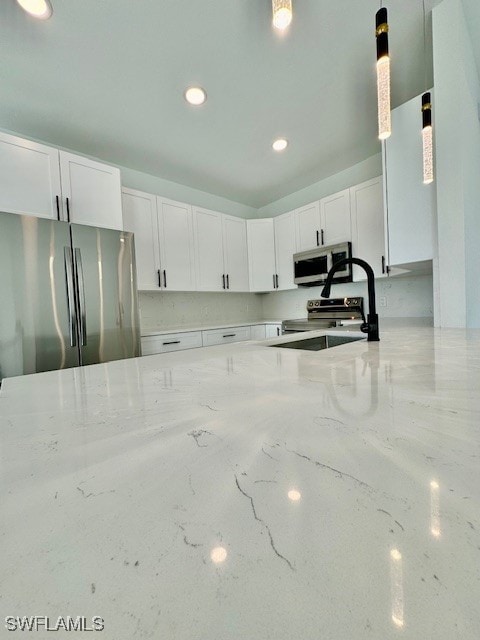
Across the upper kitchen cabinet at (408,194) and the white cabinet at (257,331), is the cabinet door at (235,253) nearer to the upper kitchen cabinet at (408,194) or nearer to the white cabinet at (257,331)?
the white cabinet at (257,331)

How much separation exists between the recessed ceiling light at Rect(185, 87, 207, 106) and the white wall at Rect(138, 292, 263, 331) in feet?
5.93

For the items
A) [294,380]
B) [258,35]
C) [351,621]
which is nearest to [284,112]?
[258,35]

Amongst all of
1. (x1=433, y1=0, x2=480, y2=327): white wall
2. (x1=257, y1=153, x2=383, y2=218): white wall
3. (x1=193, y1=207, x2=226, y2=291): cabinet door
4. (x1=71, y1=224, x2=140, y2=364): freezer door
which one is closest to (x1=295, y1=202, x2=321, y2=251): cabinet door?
(x1=257, y1=153, x2=383, y2=218): white wall

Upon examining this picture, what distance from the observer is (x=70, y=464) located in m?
0.32

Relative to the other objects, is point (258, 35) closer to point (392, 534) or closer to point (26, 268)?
point (26, 268)

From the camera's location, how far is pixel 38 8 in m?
1.36

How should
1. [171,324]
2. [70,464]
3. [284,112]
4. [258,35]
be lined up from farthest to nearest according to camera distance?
[171,324], [284,112], [258,35], [70,464]

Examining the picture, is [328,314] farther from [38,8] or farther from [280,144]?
[38,8]

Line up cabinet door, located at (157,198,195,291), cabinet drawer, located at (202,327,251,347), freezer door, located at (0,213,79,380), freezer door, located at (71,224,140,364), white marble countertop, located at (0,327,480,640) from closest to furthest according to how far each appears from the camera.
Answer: white marble countertop, located at (0,327,480,640) → freezer door, located at (0,213,79,380) → freezer door, located at (71,224,140,364) → cabinet door, located at (157,198,195,291) → cabinet drawer, located at (202,327,251,347)

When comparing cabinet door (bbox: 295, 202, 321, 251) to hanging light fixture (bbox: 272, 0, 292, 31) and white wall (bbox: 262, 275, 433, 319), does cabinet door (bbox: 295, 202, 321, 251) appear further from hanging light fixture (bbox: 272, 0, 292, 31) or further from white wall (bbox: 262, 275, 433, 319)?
hanging light fixture (bbox: 272, 0, 292, 31)

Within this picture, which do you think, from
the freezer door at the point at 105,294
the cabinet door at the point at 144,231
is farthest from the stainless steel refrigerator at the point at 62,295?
the cabinet door at the point at 144,231

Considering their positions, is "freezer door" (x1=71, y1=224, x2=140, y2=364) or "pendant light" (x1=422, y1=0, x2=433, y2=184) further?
"freezer door" (x1=71, y1=224, x2=140, y2=364)

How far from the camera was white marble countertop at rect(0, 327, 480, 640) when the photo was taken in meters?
0.16

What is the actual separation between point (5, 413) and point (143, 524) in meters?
0.44
